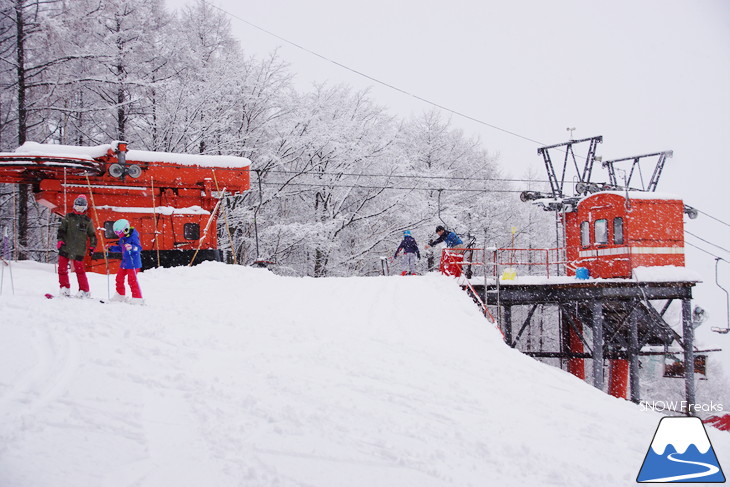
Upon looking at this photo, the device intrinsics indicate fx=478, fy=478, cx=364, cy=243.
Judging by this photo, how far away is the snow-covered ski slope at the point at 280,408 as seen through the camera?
3361mm

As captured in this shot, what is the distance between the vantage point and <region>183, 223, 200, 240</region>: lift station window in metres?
15.1

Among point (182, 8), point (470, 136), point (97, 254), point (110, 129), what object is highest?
point (182, 8)

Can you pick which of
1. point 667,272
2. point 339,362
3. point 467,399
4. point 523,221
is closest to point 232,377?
point 339,362

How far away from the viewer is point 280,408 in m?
4.28

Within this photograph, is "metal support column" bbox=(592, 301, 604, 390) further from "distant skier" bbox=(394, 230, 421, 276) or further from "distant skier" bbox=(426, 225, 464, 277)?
"distant skier" bbox=(394, 230, 421, 276)

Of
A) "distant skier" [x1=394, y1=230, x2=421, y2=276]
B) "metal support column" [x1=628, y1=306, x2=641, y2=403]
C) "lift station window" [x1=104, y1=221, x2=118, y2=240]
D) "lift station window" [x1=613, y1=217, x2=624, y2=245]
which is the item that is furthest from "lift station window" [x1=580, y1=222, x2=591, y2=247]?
"lift station window" [x1=104, y1=221, x2=118, y2=240]

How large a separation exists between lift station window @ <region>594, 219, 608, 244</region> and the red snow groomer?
11.9 metres

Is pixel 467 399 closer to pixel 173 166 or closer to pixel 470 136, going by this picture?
pixel 173 166

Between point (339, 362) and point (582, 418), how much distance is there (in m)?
2.71

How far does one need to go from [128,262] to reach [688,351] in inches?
614

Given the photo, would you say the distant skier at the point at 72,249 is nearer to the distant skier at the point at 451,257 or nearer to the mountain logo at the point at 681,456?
the distant skier at the point at 451,257

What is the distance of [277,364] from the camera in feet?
18.0

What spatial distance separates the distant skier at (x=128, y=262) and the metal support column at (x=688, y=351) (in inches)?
594

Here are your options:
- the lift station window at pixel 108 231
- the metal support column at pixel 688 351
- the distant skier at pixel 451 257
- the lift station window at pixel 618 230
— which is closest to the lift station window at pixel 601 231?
the lift station window at pixel 618 230
